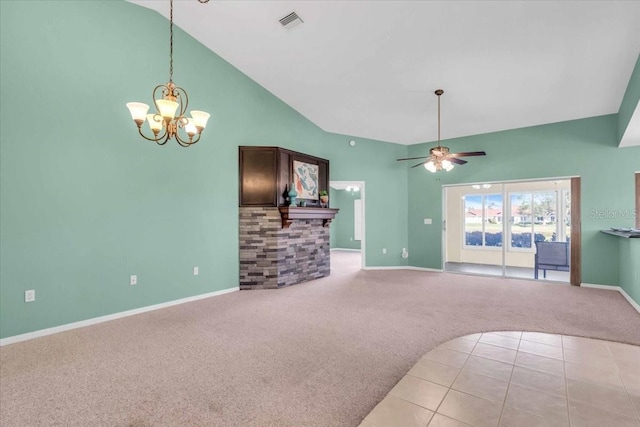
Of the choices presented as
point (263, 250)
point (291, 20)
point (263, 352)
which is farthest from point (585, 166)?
point (263, 352)

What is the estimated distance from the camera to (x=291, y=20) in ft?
12.7

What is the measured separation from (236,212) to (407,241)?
4178mm

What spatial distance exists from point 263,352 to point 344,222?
8.72 m

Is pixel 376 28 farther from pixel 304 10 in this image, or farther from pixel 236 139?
pixel 236 139

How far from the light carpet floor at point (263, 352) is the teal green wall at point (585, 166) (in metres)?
0.88

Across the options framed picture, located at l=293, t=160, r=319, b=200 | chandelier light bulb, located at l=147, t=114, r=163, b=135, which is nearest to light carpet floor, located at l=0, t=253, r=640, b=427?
framed picture, located at l=293, t=160, r=319, b=200

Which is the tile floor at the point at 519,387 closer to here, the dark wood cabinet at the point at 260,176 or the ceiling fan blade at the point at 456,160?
the ceiling fan blade at the point at 456,160

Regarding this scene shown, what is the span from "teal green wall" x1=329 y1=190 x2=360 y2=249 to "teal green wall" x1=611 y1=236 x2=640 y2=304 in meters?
7.22

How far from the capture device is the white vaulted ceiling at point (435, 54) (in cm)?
333

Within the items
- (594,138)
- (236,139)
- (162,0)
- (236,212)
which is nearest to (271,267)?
(236,212)

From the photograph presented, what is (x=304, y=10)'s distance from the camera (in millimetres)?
3686

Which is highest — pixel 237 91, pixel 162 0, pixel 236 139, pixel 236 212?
pixel 162 0

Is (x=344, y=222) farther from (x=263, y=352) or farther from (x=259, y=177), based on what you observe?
(x=263, y=352)

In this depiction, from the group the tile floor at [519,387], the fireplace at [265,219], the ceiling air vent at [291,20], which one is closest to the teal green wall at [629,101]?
the tile floor at [519,387]
